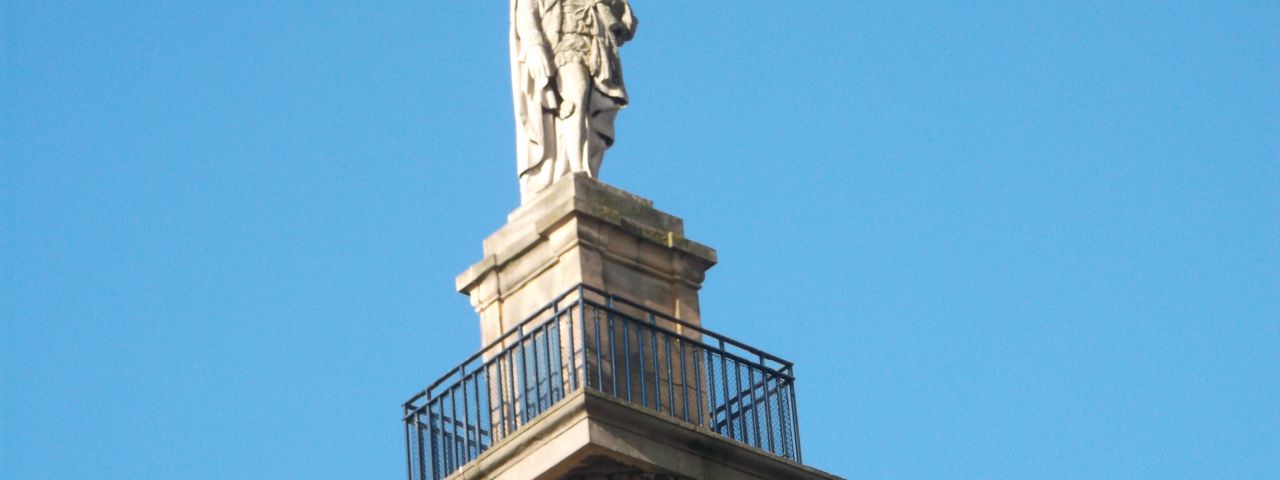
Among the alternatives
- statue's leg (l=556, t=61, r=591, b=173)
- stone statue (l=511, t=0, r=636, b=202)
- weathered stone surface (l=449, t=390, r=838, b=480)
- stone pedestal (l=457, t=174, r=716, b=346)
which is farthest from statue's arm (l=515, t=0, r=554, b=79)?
weathered stone surface (l=449, t=390, r=838, b=480)

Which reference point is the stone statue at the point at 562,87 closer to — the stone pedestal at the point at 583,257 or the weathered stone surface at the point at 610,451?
the stone pedestal at the point at 583,257

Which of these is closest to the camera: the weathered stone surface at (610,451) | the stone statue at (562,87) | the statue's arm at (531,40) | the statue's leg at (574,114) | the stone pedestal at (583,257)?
the weathered stone surface at (610,451)

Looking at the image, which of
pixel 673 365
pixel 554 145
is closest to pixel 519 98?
pixel 554 145

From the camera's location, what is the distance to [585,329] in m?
27.9

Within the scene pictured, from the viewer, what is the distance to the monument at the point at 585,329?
2733 cm

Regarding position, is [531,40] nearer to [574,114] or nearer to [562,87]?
[562,87]

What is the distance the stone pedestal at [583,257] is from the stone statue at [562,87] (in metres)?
0.56

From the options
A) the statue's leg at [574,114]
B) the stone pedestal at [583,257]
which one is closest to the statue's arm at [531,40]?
the statue's leg at [574,114]

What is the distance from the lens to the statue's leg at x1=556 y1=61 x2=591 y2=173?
30.0m

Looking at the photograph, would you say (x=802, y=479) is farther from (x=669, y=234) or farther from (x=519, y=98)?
(x=519, y=98)

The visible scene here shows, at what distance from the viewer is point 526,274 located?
29.3 m

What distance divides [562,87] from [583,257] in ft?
7.13

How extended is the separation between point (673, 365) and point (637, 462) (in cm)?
169

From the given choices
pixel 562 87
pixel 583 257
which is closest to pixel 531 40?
pixel 562 87
